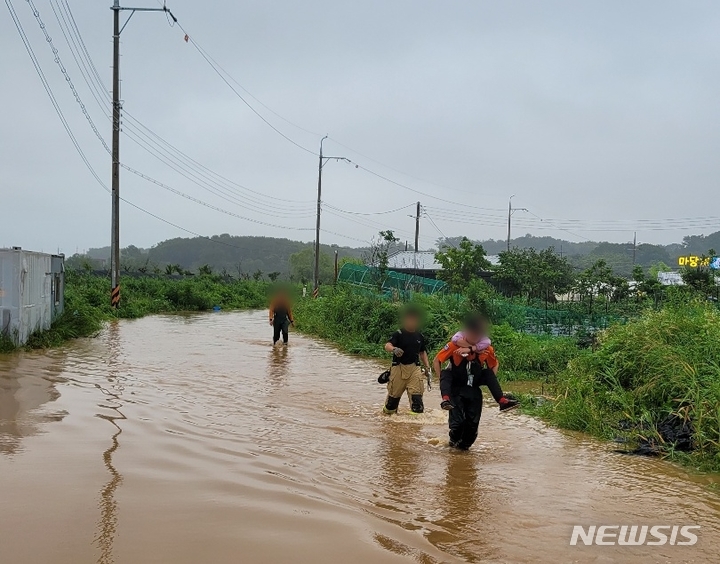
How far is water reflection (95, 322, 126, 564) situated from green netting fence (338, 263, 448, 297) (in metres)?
11.3

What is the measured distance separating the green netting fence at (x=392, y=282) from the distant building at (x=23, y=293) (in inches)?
399

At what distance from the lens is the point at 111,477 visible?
253 inches

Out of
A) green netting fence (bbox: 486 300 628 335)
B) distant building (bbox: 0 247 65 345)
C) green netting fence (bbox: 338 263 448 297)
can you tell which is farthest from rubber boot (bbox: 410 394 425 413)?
green netting fence (bbox: 338 263 448 297)

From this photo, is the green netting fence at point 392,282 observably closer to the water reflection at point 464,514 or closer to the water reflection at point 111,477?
the water reflection at point 111,477

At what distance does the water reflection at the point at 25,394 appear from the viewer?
8.11 m

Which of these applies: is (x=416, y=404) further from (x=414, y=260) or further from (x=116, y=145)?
(x=414, y=260)

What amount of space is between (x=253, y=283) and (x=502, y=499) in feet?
152

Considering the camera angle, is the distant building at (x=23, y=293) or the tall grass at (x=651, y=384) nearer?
the tall grass at (x=651, y=384)

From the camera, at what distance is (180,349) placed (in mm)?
18938

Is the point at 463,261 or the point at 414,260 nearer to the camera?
the point at 463,261

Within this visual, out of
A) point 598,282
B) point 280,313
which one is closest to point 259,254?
point 598,282

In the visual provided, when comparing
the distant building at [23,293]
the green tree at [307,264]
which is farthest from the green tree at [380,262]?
the green tree at [307,264]

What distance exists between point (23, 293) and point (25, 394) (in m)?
5.56

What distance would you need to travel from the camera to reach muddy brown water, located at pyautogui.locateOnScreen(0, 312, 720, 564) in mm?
5109
